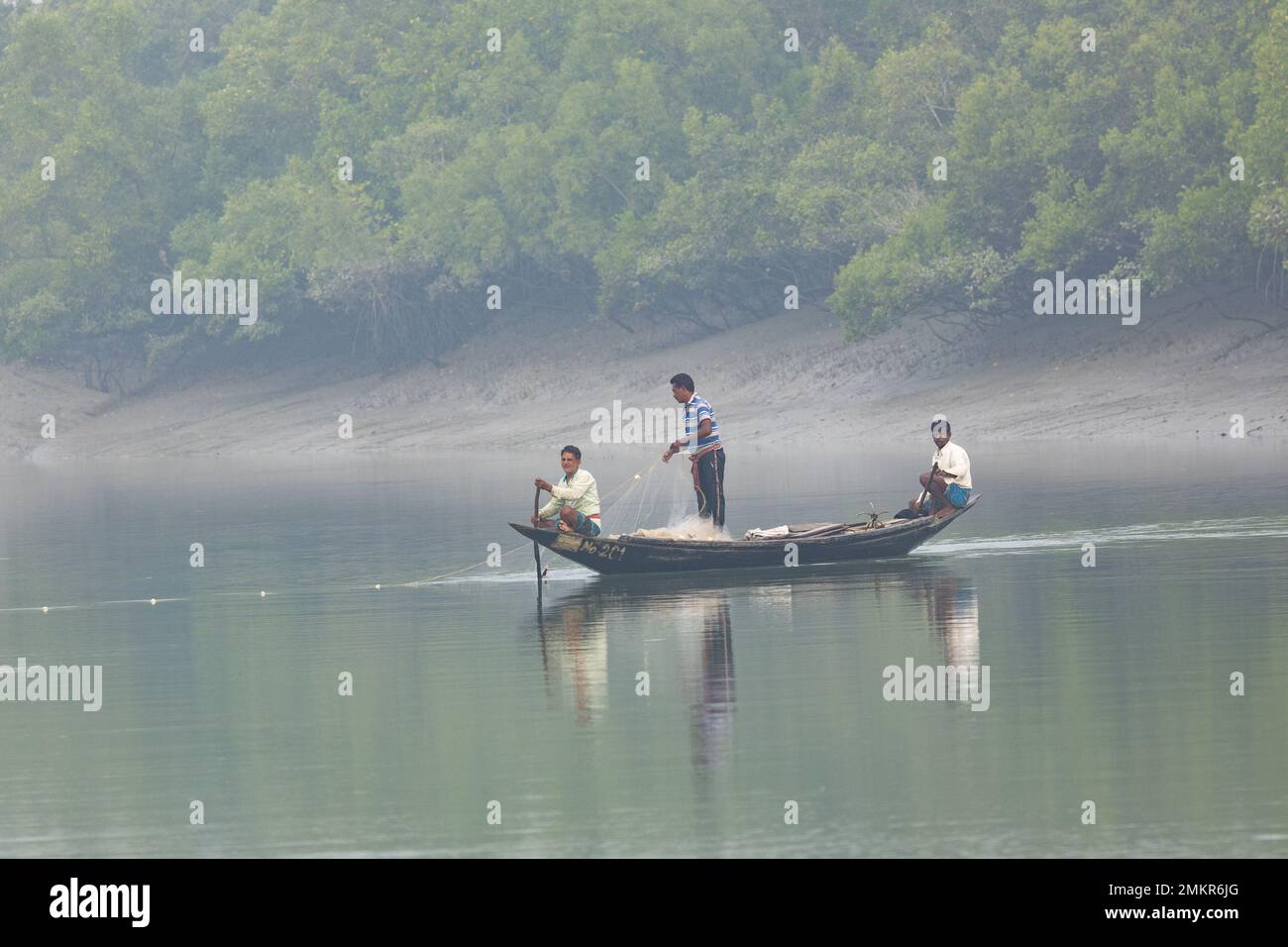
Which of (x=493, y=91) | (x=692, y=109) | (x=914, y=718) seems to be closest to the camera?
(x=914, y=718)

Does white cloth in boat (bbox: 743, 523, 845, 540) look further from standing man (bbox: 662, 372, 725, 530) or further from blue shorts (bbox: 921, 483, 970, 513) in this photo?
blue shorts (bbox: 921, 483, 970, 513)

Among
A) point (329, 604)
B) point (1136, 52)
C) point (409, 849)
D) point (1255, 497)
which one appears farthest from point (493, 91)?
point (409, 849)

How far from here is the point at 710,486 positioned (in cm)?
2534

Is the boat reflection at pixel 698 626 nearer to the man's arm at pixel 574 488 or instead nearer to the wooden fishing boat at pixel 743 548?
the wooden fishing boat at pixel 743 548

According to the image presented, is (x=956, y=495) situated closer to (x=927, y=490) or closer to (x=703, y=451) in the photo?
(x=927, y=490)

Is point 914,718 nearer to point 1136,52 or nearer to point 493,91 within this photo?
point 1136,52

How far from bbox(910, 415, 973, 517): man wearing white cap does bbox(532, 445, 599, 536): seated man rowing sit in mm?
3876

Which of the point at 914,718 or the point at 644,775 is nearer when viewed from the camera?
the point at 644,775

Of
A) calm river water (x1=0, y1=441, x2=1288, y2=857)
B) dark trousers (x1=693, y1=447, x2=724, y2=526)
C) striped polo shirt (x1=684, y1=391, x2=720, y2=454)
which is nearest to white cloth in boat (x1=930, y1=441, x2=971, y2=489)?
calm river water (x1=0, y1=441, x2=1288, y2=857)

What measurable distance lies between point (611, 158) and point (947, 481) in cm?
4095

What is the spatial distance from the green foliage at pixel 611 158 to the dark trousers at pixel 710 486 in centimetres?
2418
